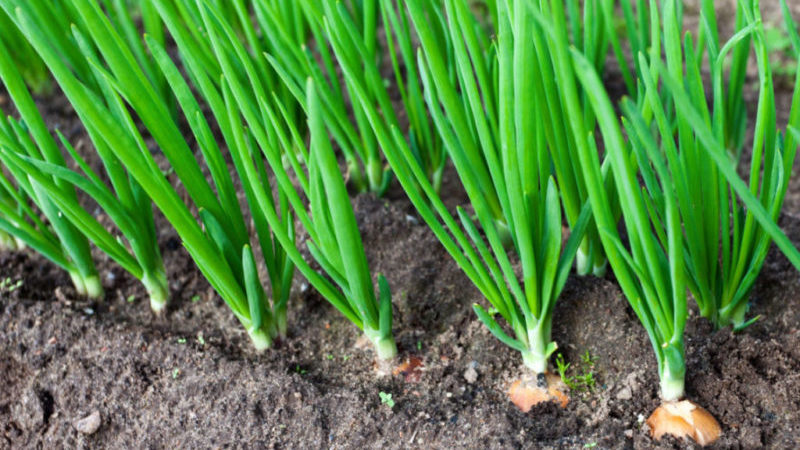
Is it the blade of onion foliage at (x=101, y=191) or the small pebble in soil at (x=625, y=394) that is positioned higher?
the blade of onion foliage at (x=101, y=191)

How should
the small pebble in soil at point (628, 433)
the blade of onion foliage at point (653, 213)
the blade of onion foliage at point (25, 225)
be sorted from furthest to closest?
the blade of onion foliage at point (25, 225) → the small pebble in soil at point (628, 433) → the blade of onion foliage at point (653, 213)

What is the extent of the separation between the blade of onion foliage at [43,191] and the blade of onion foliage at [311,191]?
0.31 meters

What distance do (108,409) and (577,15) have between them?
A: 3.60 feet

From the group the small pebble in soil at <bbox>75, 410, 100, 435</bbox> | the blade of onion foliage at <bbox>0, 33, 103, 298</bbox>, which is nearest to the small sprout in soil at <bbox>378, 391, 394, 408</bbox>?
the small pebble in soil at <bbox>75, 410, 100, 435</bbox>

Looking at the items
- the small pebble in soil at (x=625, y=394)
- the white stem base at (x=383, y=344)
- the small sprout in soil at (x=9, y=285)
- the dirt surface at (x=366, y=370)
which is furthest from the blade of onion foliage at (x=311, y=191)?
the small sprout in soil at (x=9, y=285)

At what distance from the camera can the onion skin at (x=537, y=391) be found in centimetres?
119

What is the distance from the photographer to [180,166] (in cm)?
117

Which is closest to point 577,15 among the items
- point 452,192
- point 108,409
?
point 452,192

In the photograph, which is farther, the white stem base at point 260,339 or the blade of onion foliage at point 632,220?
the white stem base at point 260,339

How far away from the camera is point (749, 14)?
1050 mm

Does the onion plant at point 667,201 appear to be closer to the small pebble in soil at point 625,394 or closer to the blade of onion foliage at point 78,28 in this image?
the small pebble in soil at point 625,394

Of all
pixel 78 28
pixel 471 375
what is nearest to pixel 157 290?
pixel 78 28

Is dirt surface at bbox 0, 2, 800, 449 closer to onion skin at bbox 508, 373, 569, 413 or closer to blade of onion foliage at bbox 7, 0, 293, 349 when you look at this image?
onion skin at bbox 508, 373, 569, 413

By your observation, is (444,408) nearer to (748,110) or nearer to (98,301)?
(98,301)
